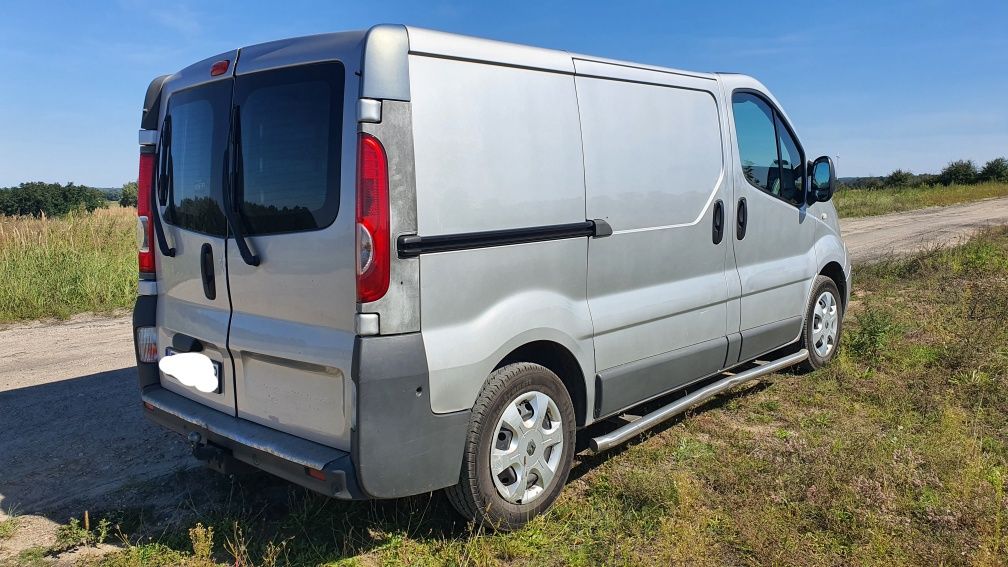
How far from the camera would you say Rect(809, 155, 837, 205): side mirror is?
5.43 metres

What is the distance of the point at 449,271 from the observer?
9.58 feet

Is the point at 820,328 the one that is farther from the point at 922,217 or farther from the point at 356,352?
Answer: the point at 922,217

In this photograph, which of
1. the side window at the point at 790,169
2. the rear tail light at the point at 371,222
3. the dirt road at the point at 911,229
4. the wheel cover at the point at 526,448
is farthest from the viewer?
the dirt road at the point at 911,229

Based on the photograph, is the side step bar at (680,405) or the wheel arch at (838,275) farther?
the wheel arch at (838,275)

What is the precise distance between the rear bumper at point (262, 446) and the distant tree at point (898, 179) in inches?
2051

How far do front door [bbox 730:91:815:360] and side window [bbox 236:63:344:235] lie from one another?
2797mm

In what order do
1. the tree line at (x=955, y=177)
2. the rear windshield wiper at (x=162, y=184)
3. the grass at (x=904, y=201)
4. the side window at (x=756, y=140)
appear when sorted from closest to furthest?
the rear windshield wiper at (x=162, y=184) < the side window at (x=756, y=140) < the grass at (x=904, y=201) < the tree line at (x=955, y=177)

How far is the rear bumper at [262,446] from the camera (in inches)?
110

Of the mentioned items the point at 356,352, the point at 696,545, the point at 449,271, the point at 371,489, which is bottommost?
the point at 696,545

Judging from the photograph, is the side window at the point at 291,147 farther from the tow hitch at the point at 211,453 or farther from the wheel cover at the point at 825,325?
the wheel cover at the point at 825,325

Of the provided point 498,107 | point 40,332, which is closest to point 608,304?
point 498,107

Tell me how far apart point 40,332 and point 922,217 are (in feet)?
76.0

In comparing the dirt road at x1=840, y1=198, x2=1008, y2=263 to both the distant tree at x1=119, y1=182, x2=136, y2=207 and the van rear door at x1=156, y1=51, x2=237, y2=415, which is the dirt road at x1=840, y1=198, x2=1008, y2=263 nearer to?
the van rear door at x1=156, y1=51, x2=237, y2=415

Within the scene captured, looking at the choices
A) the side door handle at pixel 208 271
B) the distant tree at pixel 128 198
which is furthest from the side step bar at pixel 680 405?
the distant tree at pixel 128 198
